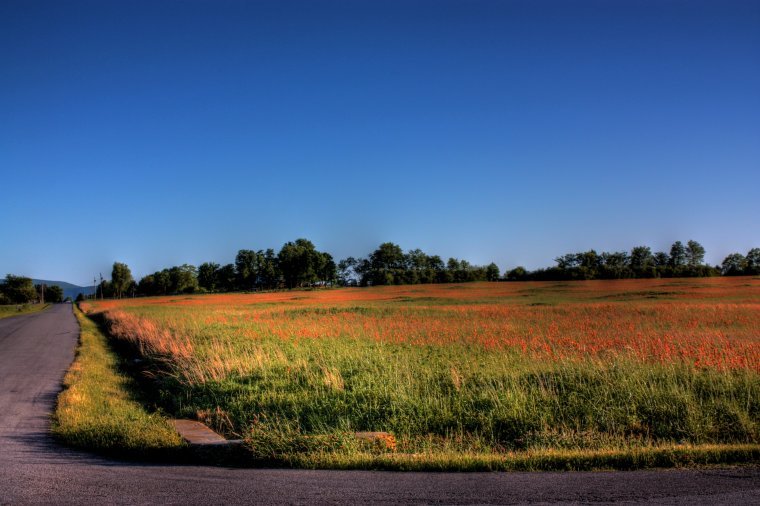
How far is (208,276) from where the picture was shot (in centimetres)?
16825

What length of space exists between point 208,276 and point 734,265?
139 metres

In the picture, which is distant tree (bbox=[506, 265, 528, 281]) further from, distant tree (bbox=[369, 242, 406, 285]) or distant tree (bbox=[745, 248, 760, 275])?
distant tree (bbox=[369, 242, 406, 285])

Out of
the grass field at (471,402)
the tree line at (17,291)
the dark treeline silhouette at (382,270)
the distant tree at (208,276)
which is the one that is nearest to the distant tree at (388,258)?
the dark treeline silhouette at (382,270)

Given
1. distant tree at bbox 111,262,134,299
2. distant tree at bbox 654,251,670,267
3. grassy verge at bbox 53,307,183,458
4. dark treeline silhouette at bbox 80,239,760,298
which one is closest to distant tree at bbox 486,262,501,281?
dark treeline silhouette at bbox 80,239,760,298

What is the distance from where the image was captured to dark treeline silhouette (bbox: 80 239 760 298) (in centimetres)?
8512

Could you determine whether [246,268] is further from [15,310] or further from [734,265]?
[734,265]

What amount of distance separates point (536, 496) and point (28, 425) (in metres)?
10.3

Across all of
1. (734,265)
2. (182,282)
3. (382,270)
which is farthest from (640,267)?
(182,282)

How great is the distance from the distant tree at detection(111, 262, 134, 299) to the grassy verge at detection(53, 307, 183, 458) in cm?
16913

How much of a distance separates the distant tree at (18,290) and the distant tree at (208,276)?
47111 millimetres

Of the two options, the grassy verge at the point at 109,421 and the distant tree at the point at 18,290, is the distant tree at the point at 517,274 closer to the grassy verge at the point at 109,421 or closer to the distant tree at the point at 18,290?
the grassy verge at the point at 109,421

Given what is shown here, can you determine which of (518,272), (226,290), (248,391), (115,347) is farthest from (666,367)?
(226,290)

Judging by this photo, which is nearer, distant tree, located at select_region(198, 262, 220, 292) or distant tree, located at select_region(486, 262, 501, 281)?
distant tree, located at select_region(486, 262, 501, 281)

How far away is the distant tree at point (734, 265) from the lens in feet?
263
